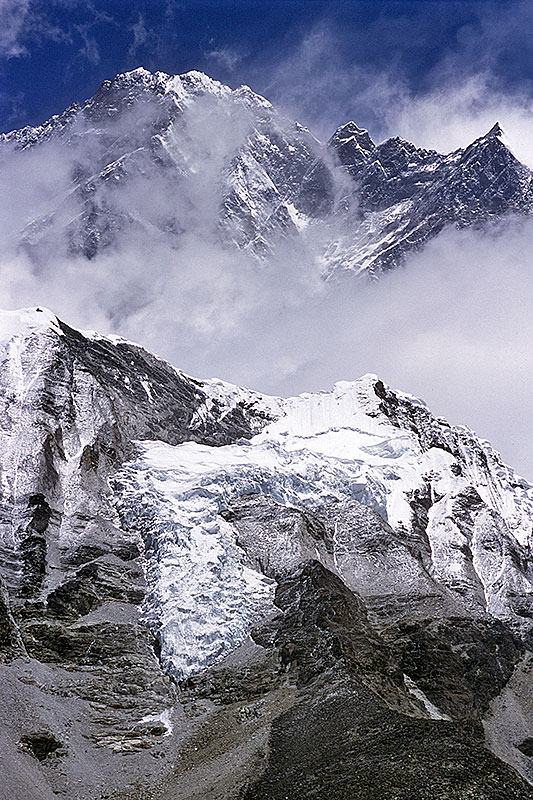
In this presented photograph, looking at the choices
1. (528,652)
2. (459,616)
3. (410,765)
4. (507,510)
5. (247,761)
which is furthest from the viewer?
(507,510)

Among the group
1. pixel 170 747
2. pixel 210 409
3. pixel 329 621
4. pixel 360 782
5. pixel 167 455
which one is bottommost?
pixel 360 782

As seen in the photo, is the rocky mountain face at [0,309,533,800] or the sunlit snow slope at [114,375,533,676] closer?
the rocky mountain face at [0,309,533,800]

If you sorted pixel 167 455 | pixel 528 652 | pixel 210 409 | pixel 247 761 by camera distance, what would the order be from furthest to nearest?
pixel 210 409 < pixel 167 455 < pixel 528 652 < pixel 247 761

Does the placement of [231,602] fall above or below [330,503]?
below

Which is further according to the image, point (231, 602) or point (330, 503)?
point (330, 503)

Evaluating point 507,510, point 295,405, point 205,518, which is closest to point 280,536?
point 205,518

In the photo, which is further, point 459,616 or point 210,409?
point 210,409

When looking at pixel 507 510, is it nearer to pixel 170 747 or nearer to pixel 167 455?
pixel 167 455

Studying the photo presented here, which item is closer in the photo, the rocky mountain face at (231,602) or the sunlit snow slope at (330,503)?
the rocky mountain face at (231,602)
